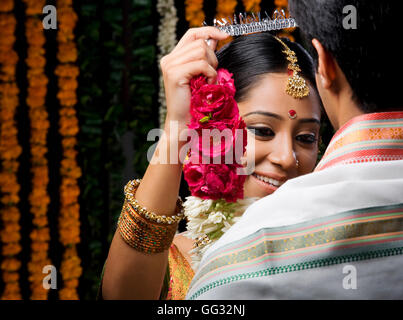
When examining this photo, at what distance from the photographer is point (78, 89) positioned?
254 centimetres

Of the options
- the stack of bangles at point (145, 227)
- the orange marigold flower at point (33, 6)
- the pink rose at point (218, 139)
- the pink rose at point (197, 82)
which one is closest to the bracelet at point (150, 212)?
the stack of bangles at point (145, 227)

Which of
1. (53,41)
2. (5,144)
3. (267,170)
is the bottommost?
(267,170)

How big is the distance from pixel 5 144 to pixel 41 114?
25 centimetres

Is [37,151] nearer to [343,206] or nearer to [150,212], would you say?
[150,212]

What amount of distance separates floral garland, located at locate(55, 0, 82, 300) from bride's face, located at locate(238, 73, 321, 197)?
1.54 meters

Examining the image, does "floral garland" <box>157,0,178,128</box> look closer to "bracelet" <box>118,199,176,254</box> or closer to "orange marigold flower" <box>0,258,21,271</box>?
"orange marigold flower" <box>0,258,21,271</box>

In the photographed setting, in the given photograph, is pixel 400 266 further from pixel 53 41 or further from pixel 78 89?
pixel 53 41

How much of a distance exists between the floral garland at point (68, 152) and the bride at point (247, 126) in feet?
4.11

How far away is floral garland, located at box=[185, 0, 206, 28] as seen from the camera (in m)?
2.49

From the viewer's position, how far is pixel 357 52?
0.74m

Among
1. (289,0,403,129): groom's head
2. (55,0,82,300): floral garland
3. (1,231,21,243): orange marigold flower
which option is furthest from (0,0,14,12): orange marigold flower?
(289,0,403,129): groom's head

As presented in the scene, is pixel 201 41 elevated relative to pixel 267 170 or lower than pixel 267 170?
elevated

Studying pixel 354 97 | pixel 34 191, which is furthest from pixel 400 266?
pixel 34 191

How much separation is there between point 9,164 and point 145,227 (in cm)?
174
